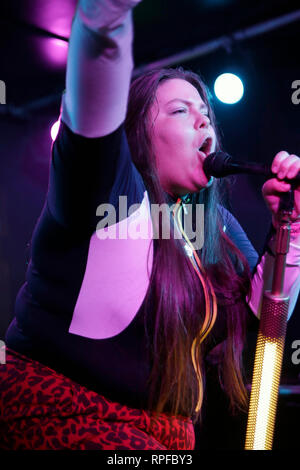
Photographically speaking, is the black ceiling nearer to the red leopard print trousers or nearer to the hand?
the hand

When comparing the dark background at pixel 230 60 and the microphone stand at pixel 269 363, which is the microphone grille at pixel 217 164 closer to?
the microphone stand at pixel 269 363

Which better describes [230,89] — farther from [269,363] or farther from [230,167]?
[269,363]

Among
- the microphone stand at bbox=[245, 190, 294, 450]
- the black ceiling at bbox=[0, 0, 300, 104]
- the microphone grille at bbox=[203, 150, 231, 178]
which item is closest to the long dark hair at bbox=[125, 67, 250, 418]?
the microphone grille at bbox=[203, 150, 231, 178]

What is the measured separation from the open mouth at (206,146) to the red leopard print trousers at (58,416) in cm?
62

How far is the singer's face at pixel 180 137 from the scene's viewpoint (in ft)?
3.56

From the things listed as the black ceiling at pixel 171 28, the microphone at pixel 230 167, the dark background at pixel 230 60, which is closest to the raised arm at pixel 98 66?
the microphone at pixel 230 167

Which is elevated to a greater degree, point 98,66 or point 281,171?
point 98,66

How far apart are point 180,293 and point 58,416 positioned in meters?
0.36

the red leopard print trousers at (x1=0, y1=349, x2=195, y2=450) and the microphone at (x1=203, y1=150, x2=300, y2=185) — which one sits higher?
the microphone at (x1=203, y1=150, x2=300, y2=185)

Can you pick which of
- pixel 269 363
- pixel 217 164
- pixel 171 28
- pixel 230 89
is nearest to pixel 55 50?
pixel 171 28

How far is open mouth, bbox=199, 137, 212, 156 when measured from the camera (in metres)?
1.09

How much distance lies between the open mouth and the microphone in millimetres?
169

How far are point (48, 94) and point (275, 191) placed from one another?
3.04 meters

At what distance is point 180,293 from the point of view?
1014 millimetres
